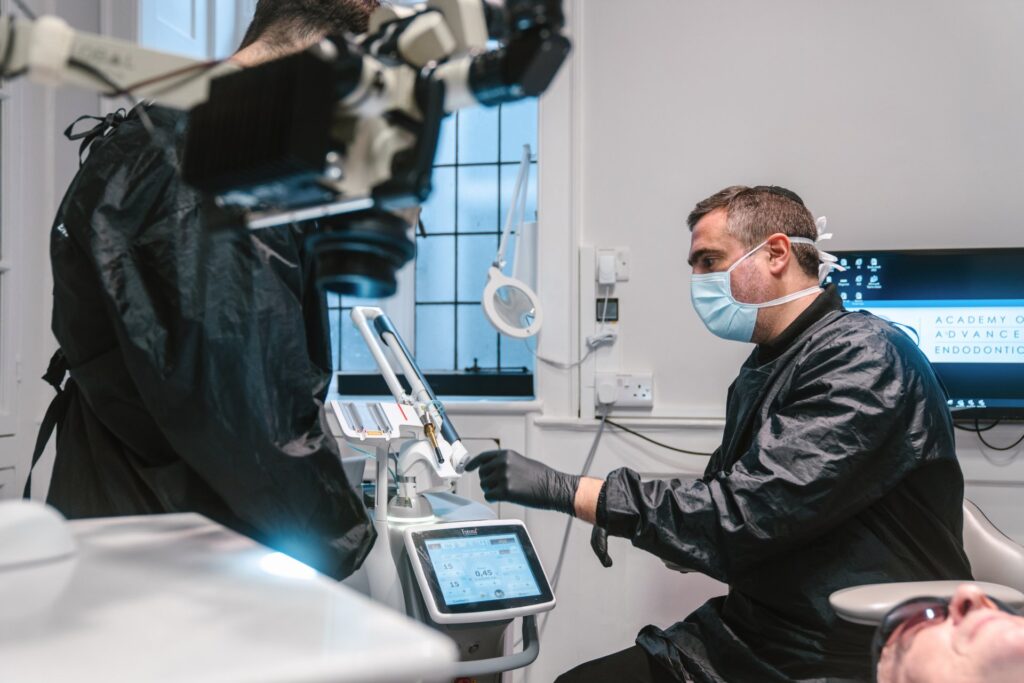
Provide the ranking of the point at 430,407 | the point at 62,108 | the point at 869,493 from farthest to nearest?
1. the point at 62,108
2. the point at 430,407
3. the point at 869,493

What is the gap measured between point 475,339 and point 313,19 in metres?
1.97

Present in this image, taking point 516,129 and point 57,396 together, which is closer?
point 57,396

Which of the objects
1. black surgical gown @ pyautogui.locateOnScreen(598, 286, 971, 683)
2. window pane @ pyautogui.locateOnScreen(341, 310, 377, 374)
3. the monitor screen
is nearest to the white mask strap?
black surgical gown @ pyautogui.locateOnScreen(598, 286, 971, 683)

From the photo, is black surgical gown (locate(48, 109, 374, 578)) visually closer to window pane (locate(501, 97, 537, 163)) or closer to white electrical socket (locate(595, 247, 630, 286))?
white electrical socket (locate(595, 247, 630, 286))

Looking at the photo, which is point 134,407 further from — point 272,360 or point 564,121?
point 564,121

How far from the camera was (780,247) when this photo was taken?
1779mm

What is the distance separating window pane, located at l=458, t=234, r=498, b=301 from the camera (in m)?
2.88

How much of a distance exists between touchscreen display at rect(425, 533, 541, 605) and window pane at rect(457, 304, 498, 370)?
4.54ft

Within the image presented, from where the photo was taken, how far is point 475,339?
2.89m

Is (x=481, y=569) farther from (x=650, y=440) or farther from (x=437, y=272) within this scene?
(x=437, y=272)

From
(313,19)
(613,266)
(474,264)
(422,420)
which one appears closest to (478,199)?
(474,264)

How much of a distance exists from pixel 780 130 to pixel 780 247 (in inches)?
35.2

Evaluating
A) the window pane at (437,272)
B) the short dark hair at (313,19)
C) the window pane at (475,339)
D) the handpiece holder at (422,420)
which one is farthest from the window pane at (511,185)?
the short dark hair at (313,19)

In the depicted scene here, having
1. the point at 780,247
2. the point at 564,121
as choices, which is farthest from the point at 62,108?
the point at 780,247
